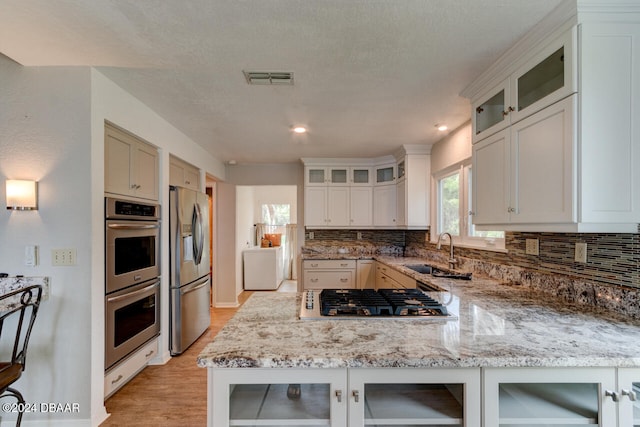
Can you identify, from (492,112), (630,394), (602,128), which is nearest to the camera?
(630,394)

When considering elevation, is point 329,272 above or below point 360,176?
below

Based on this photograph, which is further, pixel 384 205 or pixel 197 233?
pixel 384 205

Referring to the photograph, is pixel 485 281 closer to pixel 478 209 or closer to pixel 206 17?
pixel 478 209

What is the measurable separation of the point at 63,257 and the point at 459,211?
3399 mm

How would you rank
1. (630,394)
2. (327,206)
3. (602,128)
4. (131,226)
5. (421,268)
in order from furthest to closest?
1. (327,206)
2. (421,268)
3. (131,226)
4. (602,128)
5. (630,394)

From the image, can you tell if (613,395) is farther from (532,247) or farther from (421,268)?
(421,268)

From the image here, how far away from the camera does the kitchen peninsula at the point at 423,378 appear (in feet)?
3.34

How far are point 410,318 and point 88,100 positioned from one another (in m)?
2.31

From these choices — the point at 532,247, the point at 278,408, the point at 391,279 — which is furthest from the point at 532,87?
the point at 391,279

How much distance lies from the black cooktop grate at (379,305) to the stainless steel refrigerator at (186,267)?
195cm

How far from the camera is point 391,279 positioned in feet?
12.0

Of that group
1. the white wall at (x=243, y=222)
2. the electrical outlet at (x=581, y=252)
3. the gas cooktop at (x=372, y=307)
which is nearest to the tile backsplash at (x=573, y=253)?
the electrical outlet at (x=581, y=252)

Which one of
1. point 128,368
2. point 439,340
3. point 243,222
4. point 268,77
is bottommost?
point 128,368

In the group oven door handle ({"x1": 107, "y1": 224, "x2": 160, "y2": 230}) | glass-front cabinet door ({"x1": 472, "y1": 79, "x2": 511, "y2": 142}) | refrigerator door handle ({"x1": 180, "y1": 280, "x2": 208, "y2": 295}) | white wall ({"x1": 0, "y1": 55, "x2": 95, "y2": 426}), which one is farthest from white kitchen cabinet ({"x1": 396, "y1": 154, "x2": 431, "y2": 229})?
white wall ({"x1": 0, "y1": 55, "x2": 95, "y2": 426})
